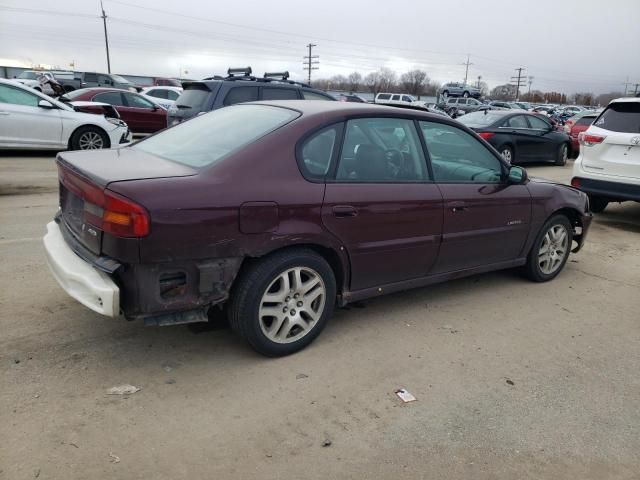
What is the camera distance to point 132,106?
15.0m

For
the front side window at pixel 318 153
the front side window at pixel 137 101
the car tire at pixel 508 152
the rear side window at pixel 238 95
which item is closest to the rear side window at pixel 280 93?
the rear side window at pixel 238 95

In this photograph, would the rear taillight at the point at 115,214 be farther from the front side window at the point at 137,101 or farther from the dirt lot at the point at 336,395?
the front side window at the point at 137,101

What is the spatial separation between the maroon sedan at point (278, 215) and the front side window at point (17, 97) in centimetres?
764

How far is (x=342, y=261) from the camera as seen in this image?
3508 mm

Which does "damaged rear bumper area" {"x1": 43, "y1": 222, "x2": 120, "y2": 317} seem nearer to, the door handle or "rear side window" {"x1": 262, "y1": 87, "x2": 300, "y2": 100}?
the door handle

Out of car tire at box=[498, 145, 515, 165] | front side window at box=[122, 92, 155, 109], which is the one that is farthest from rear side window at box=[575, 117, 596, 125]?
front side window at box=[122, 92, 155, 109]

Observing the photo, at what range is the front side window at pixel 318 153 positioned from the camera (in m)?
3.32

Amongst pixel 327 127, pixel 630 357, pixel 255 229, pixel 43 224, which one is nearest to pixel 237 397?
pixel 255 229

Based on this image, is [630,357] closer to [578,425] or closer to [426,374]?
[578,425]

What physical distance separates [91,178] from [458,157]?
2793 mm

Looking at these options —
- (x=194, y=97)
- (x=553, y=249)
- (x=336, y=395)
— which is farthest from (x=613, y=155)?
(x=194, y=97)

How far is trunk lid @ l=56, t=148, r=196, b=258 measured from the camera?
293cm

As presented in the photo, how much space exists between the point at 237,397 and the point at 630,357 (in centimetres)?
278

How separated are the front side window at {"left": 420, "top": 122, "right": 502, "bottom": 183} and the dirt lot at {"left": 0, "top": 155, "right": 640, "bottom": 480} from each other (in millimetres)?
1091
